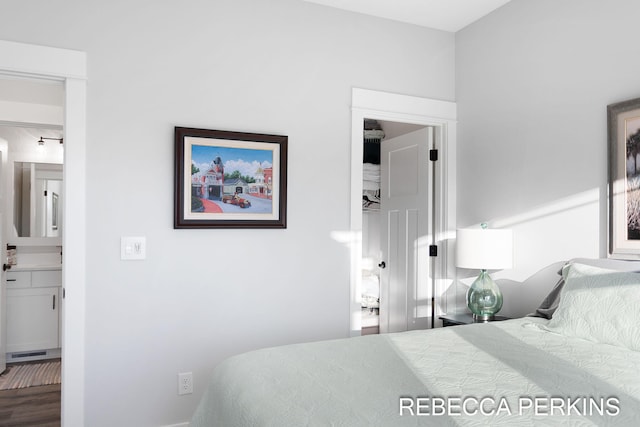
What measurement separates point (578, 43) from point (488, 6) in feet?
2.42

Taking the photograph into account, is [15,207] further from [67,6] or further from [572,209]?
[572,209]

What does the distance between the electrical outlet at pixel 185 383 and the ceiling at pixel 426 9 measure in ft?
8.06

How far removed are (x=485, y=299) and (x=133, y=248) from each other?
2.10m

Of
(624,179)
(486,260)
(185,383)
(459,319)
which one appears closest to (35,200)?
(185,383)

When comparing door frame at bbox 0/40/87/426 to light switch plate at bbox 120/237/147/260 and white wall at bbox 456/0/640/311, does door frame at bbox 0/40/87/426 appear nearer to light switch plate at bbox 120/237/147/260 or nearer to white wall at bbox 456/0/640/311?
light switch plate at bbox 120/237/147/260

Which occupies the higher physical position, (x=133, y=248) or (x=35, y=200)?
(x=35, y=200)

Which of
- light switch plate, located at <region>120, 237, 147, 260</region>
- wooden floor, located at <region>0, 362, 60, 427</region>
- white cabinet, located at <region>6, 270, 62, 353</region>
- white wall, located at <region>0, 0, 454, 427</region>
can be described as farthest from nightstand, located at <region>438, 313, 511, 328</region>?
white cabinet, located at <region>6, 270, 62, 353</region>

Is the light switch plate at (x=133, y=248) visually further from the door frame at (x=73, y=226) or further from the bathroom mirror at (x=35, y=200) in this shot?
the bathroom mirror at (x=35, y=200)

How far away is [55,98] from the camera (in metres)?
3.93

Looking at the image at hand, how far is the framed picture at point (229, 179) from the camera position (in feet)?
8.86

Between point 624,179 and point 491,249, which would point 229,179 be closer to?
point 491,249

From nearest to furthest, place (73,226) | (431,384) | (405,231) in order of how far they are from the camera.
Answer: (431,384)
(73,226)
(405,231)

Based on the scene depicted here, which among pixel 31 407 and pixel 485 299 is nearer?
pixel 485 299

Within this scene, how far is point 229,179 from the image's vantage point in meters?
2.81
